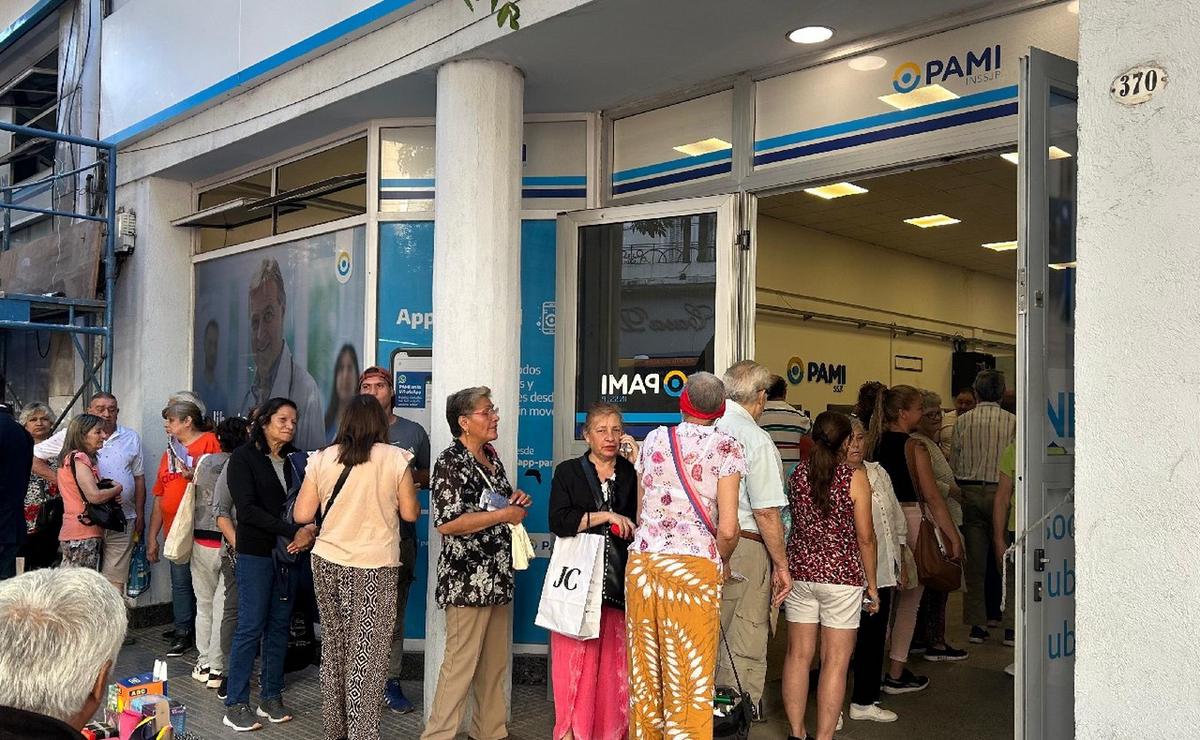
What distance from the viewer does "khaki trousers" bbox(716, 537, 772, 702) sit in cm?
530

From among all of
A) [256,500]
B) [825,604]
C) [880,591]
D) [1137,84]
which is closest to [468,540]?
[256,500]

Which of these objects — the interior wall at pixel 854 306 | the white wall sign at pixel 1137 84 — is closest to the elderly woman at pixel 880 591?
the white wall sign at pixel 1137 84

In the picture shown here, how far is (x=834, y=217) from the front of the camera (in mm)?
11320

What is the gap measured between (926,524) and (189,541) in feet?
14.6

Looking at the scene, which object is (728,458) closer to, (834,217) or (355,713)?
(355,713)

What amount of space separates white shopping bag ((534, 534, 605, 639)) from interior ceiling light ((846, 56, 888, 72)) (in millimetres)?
2698

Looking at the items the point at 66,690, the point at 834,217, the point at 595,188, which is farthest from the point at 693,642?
the point at 834,217

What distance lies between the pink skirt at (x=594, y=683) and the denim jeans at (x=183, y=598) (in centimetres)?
353

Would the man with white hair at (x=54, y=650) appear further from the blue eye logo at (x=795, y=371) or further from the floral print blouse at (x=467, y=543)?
the blue eye logo at (x=795, y=371)

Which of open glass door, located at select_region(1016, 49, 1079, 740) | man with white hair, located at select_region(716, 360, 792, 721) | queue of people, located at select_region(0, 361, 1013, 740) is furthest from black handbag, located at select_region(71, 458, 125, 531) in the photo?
open glass door, located at select_region(1016, 49, 1079, 740)

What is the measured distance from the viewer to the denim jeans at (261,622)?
220 inches

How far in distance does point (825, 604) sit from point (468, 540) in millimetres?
1703

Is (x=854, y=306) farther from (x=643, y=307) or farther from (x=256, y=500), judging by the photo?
(x=256, y=500)

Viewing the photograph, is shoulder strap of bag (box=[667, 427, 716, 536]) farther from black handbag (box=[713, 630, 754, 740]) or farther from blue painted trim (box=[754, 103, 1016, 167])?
blue painted trim (box=[754, 103, 1016, 167])
